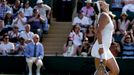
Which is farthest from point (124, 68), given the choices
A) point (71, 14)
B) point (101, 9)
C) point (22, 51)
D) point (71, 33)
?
point (101, 9)

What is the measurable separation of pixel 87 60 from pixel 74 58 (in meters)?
0.42

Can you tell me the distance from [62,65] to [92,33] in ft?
5.13

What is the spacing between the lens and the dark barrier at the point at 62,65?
1476cm

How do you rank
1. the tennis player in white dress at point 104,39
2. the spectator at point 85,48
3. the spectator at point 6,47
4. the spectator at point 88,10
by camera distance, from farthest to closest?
the spectator at point 88,10 < the spectator at point 6,47 < the spectator at point 85,48 < the tennis player in white dress at point 104,39

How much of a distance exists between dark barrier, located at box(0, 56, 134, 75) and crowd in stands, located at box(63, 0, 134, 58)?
0.34m

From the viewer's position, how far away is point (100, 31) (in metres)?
8.84

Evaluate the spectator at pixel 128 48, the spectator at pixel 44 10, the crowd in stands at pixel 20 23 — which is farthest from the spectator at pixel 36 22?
the spectator at pixel 128 48

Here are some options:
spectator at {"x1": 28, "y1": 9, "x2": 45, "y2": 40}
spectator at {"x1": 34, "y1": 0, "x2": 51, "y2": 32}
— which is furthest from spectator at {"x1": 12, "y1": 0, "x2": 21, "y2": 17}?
spectator at {"x1": 28, "y1": 9, "x2": 45, "y2": 40}

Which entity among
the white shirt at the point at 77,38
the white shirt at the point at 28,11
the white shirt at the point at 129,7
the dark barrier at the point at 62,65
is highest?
the white shirt at the point at 129,7

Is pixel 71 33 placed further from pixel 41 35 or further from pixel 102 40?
pixel 102 40

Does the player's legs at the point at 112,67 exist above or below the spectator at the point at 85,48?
above

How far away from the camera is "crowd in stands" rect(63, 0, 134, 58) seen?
49.2 ft

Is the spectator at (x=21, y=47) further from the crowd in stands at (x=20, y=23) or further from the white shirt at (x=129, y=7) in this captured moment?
the white shirt at (x=129, y=7)

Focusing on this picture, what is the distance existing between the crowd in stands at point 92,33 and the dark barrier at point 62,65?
34cm
